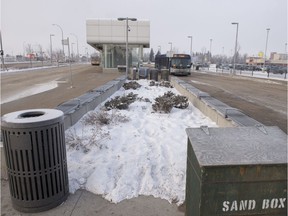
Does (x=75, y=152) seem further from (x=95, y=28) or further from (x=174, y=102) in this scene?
(x=95, y=28)

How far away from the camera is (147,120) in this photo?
322 inches

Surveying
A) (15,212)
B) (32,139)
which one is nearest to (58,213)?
(15,212)

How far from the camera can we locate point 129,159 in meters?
5.06

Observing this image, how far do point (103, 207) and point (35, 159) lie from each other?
116 centimetres

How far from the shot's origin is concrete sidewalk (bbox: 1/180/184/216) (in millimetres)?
3670

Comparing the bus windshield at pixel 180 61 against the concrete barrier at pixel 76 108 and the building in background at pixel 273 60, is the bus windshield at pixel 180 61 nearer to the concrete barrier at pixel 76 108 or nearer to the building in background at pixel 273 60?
the concrete barrier at pixel 76 108

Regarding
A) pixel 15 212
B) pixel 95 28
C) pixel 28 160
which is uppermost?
pixel 95 28

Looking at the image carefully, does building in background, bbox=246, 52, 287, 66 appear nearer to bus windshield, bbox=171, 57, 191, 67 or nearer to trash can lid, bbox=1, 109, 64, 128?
bus windshield, bbox=171, 57, 191, 67

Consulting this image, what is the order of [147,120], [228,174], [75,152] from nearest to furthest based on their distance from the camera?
[228,174]
[75,152]
[147,120]

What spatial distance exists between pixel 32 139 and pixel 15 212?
112cm

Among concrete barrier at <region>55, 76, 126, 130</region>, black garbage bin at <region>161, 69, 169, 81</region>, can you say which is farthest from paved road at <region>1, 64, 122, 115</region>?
black garbage bin at <region>161, 69, 169, 81</region>

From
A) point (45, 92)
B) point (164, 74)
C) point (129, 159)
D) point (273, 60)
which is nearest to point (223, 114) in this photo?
point (129, 159)

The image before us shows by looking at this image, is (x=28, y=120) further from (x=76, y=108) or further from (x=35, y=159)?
(x=76, y=108)

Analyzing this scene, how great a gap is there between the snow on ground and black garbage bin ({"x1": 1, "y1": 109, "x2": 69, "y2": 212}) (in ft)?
1.87
